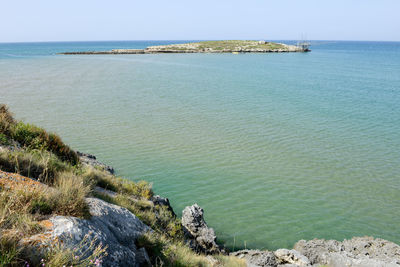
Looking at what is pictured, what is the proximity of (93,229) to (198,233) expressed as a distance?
4.71 metres

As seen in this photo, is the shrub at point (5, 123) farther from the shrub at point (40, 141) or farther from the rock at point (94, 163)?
the rock at point (94, 163)

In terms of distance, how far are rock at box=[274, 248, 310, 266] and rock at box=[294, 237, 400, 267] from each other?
1.94ft

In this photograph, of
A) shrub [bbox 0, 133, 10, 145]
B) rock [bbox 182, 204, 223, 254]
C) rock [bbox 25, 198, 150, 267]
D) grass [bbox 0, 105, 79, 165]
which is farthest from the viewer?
grass [bbox 0, 105, 79, 165]

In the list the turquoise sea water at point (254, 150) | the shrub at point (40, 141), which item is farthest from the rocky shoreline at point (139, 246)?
the turquoise sea water at point (254, 150)

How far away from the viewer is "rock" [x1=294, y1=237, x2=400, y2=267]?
26.0 ft

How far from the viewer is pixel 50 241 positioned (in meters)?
4.00

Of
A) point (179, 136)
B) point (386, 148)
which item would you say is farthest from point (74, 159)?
point (386, 148)

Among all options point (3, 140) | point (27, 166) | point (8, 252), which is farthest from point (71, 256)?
point (3, 140)

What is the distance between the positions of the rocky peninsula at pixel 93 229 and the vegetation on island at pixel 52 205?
1cm

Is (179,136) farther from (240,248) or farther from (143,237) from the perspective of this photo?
(143,237)

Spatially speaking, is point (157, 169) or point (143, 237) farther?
point (157, 169)

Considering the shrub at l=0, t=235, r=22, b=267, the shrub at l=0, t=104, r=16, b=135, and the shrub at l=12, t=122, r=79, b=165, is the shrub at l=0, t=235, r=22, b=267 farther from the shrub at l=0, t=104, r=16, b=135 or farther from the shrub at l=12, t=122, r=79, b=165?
the shrub at l=0, t=104, r=16, b=135

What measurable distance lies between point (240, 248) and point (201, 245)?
171 cm

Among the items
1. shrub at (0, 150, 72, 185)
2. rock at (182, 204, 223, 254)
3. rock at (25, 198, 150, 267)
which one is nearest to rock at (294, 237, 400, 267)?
rock at (182, 204, 223, 254)
